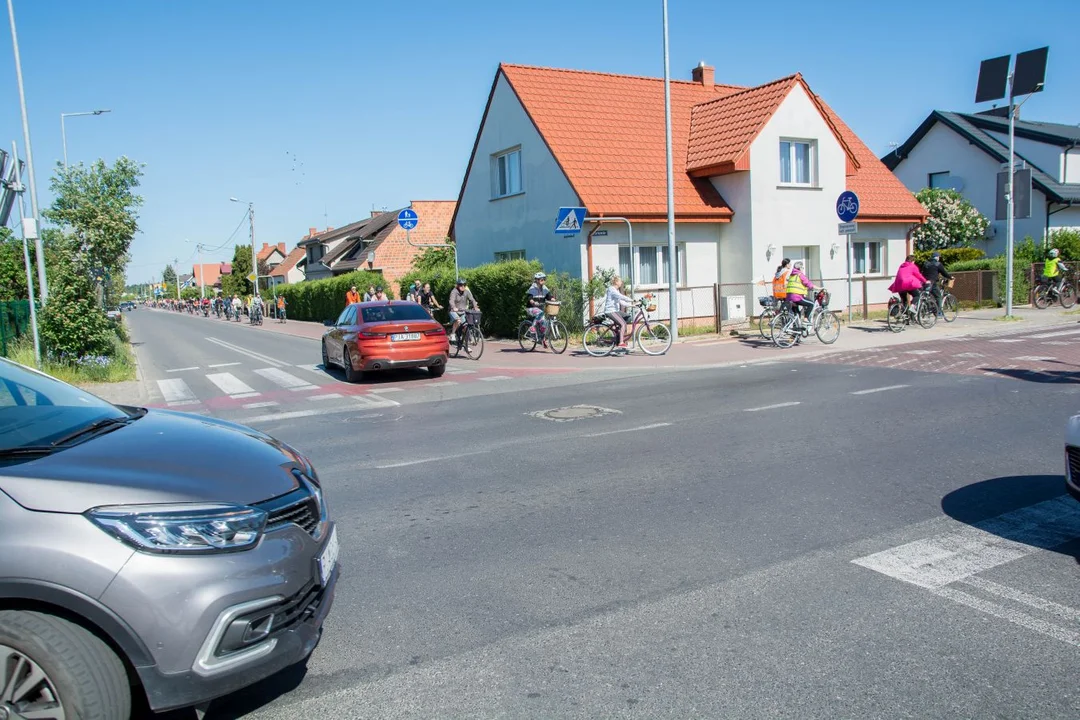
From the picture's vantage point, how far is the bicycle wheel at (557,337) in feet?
60.2

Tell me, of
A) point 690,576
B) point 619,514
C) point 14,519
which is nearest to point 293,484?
point 14,519

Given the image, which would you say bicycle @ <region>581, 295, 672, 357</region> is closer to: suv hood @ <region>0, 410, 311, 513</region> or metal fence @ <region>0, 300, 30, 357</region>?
metal fence @ <region>0, 300, 30, 357</region>

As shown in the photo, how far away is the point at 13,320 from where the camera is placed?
1838 cm

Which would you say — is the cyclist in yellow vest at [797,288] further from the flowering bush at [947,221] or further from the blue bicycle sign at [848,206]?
the flowering bush at [947,221]

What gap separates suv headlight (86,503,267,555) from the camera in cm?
283

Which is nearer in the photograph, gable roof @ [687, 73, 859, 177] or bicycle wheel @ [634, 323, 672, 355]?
bicycle wheel @ [634, 323, 672, 355]

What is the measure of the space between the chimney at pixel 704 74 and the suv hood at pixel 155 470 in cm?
2744

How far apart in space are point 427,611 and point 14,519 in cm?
210

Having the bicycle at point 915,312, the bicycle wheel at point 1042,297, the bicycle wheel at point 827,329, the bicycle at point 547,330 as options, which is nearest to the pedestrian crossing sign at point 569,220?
the bicycle at point 547,330

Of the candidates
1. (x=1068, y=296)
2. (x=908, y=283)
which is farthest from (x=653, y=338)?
(x=1068, y=296)

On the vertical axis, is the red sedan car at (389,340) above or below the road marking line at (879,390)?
above

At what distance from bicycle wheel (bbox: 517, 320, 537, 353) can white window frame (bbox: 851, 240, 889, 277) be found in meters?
12.2

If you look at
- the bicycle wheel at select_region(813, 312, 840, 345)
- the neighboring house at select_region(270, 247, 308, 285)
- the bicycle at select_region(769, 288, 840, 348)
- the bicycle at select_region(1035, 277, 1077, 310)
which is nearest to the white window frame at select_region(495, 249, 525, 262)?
the bicycle at select_region(769, 288, 840, 348)

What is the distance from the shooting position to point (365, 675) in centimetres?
362
